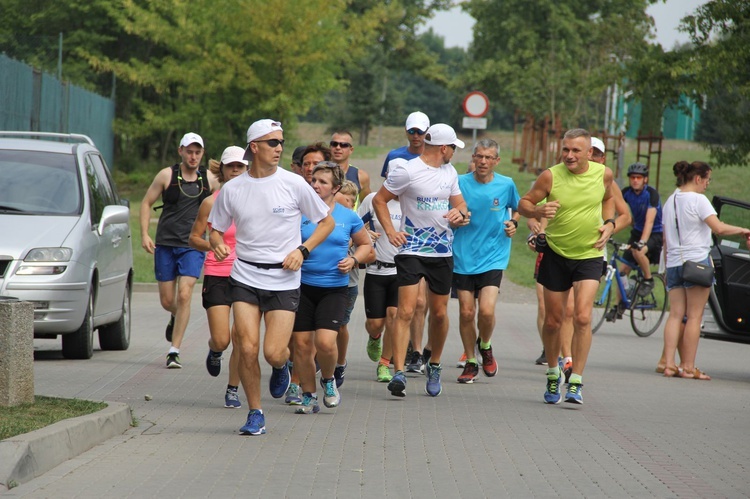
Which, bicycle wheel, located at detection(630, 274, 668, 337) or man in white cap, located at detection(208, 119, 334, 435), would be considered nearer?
man in white cap, located at detection(208, 119, 334, 435)

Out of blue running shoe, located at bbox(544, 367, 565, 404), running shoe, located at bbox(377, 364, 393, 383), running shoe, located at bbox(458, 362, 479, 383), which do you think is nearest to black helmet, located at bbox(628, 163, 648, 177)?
running shoe, located at bbox(458, 362, 479, 383)

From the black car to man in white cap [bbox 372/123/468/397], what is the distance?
383cm

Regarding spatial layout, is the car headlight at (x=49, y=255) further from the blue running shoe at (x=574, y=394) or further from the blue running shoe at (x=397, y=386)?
the blue running shoe at (x=574, y=394)

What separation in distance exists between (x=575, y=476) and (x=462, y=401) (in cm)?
323

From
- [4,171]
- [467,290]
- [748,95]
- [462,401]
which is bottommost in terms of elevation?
[462,401]

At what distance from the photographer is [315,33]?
37938 mm

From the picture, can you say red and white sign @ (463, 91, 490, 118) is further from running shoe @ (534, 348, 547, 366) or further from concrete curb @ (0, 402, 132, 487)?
concrete curb @ (0, 402, 132, 487)

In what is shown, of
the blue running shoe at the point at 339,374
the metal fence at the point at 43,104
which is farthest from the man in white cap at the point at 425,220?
the metal fence at the point at 43,104

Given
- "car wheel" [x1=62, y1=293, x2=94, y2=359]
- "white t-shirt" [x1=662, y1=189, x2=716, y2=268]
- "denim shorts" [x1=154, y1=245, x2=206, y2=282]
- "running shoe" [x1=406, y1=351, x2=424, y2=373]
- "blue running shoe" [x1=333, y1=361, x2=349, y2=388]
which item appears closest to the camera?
"blue running shoe" [x1=333, y1=361, x2=349, y2=388]

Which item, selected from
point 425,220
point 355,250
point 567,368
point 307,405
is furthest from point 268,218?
point 567,368

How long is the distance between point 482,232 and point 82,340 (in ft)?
12.1

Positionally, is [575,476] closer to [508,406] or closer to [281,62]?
[508,406]

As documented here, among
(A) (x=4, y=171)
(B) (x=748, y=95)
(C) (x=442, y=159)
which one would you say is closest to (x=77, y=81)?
(B) (x=748, y=95)

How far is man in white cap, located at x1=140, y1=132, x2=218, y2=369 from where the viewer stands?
38.7ft
